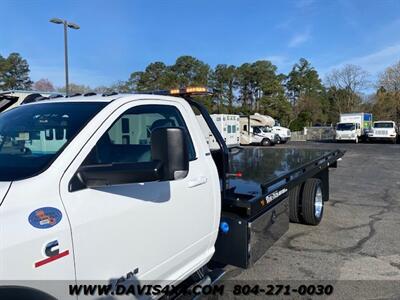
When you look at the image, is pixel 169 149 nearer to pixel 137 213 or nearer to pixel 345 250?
pixel 137 213

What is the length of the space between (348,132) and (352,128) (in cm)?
63

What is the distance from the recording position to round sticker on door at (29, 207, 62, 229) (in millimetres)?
1689

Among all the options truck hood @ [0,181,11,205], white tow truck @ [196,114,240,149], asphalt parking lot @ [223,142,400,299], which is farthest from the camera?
white tow truck @ [196,114,240,149]

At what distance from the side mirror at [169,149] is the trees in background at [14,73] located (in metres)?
53.1

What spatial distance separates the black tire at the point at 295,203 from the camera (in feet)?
18.7

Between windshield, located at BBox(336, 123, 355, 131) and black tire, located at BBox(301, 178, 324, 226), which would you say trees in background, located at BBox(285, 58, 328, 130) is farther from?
black tire, located at BBox(301, 178, 324, 226)

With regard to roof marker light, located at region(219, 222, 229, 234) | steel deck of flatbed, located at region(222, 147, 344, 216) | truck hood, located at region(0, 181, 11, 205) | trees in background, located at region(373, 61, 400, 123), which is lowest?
roof marker light, located at region(219, 222, 229, 234)

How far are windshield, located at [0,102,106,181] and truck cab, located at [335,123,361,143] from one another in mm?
35567

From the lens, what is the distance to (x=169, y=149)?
2027 millimetres

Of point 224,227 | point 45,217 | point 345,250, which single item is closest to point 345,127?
point 345,250

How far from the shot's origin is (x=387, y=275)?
418 cm

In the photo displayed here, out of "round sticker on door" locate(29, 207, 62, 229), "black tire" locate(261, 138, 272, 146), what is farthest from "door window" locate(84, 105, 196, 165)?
"black tire" locate(261, 138, 272, 146)

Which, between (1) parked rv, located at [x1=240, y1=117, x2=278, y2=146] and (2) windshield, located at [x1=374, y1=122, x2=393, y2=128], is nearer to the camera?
(1) parked rv, located at [x1=240, y1=117, x2=278, y2=146]

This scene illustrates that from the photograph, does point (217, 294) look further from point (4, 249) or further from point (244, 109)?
point (244, 109)
